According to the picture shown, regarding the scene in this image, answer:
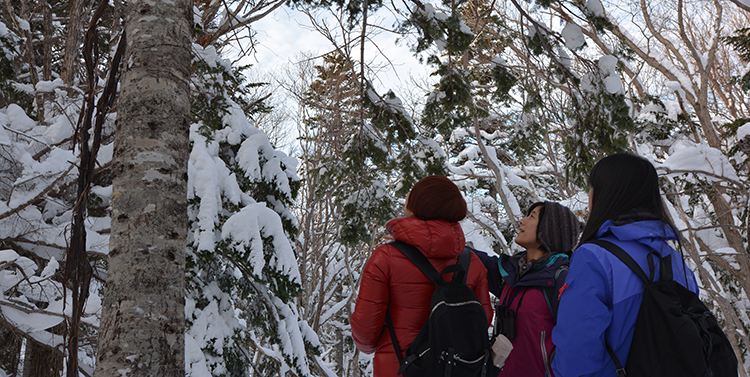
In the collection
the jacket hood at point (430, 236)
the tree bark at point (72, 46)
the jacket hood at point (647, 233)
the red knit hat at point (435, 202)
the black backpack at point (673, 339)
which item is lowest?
the black backpack at point (673, 339)

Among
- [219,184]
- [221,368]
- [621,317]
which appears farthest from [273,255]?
[621,317]

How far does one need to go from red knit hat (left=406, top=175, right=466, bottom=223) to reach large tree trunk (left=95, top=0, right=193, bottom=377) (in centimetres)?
103

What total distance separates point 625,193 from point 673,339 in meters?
0.56

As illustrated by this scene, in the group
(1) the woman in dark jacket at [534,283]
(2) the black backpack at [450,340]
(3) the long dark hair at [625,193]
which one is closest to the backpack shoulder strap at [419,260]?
(2) the black backpack at [450,340]

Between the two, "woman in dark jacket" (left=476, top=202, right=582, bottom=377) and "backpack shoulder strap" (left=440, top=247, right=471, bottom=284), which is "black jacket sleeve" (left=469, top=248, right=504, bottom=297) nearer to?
"woman in dark jacket" (left=476, top=202, right=582, bottom=377)

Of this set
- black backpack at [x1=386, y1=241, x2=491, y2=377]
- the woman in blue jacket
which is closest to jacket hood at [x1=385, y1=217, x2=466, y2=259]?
black backpack at [x1=386, y1=241, x2=491, y2=377]

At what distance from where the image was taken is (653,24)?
8.84m

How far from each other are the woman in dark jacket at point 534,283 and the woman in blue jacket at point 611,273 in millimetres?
399

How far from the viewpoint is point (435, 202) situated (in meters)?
2.08

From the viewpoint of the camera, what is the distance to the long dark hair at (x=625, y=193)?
66.7 inches

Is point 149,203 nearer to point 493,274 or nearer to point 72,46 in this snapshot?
point 493,274

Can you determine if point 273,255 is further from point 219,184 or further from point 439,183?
point 439,183

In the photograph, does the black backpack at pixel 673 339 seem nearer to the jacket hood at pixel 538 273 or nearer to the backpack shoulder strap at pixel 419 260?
the jacket hood at pixel 538 273

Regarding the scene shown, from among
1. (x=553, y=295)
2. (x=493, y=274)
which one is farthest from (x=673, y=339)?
(x=493, y=274)
